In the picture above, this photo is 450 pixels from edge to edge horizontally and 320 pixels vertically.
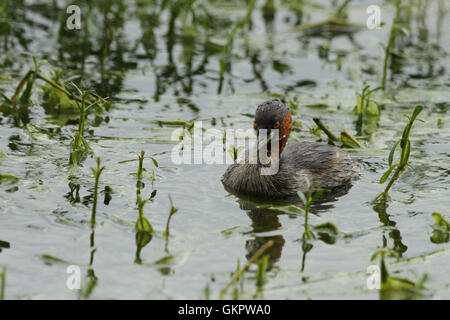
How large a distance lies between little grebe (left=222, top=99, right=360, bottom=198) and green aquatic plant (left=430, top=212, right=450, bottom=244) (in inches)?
44.3

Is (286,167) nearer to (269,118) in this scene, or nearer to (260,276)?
(269,118)

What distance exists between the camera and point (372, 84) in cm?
1017

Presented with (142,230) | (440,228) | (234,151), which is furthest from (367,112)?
(142,230)

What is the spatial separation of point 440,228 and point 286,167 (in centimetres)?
161

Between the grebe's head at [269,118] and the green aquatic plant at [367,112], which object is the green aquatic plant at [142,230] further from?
the green aquatic plant at [367,112]

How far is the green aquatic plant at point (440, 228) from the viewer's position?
5.87m

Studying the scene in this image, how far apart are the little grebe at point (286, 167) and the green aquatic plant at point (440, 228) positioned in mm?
1124

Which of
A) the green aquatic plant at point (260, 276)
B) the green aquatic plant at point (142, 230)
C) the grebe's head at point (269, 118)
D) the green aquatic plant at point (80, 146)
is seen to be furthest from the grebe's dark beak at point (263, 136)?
Result: the green aquatic plant at point (260, 276)

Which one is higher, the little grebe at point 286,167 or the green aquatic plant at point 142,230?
the little grebe at point 286,167

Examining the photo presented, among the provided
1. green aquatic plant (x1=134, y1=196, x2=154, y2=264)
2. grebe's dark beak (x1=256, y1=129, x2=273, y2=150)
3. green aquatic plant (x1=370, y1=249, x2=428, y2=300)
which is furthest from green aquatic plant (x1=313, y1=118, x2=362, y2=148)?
green aquatic plant (x1=370, y1=249, x2=428, y2=300)

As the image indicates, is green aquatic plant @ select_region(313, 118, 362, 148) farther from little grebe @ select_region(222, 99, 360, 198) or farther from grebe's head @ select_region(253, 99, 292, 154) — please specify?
grebe's head @ select_region(253, 99, 292, 154)

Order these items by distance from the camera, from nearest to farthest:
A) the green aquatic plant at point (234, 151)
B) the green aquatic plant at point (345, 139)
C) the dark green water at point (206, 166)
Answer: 1. the dark green water at point (206, 166)
2. the green aquatic plant at point (234, 151)
3. the green aquatic plant at point (345, 139)

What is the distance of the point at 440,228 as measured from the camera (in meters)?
5.96

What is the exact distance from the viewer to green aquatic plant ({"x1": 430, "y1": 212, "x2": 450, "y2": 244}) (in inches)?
231
